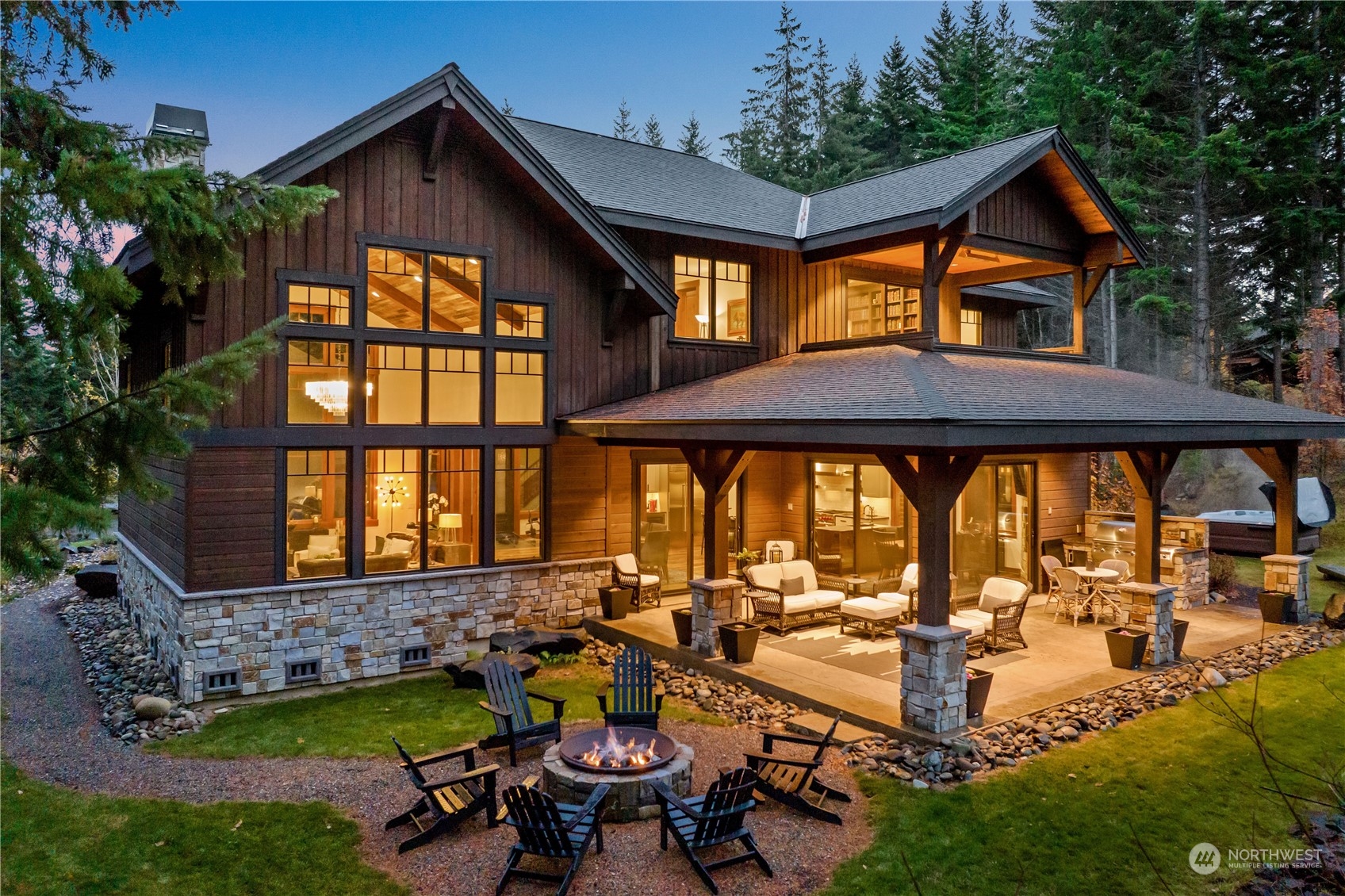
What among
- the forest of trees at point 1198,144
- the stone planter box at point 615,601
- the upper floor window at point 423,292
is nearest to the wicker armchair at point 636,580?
the stone planter box at point 615,601

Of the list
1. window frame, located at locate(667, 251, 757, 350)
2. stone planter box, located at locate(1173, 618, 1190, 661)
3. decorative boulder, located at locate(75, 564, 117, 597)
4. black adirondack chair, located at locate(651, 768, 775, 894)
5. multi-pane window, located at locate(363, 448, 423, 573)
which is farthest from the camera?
decorative boulder, located at locate(75, 564, 117, 597)

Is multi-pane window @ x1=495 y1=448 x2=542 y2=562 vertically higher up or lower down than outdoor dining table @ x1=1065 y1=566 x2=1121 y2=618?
higher up

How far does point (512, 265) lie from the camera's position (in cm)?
1073

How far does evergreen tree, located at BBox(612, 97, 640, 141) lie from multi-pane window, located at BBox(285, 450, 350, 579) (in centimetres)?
3645

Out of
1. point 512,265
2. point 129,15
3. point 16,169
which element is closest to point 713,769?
point 16,169

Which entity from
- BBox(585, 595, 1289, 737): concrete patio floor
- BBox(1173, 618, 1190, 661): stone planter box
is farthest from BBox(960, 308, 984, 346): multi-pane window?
BBox(1173, 618, 1190, 661): stone planter box

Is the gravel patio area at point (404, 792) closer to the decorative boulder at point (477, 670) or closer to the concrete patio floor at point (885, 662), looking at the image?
the concrete patio floor at point (885, 662)

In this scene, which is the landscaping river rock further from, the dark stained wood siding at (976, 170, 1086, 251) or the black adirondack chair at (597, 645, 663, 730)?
the dark stained wood siding at (976, 170, 1086, 251)

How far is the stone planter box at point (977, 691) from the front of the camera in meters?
7.44

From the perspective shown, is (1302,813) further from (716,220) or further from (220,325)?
(220,325)

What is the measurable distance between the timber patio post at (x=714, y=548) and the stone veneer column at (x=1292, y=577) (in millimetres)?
7940

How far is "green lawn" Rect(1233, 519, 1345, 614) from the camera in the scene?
13.7 m

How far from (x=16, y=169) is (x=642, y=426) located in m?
6.41

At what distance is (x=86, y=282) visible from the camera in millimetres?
4094
